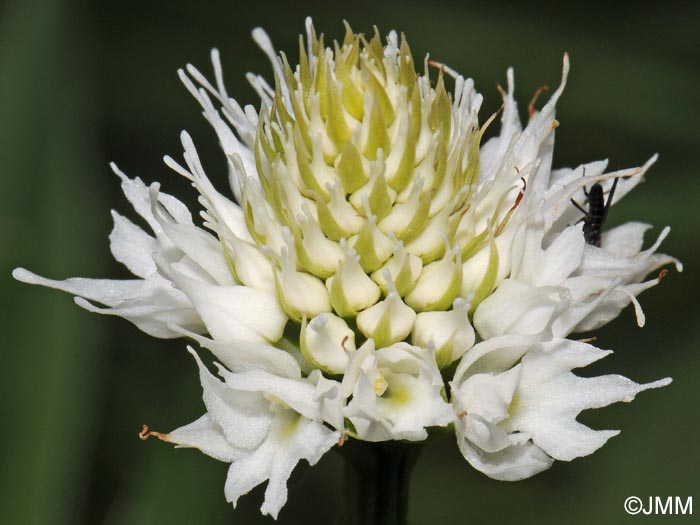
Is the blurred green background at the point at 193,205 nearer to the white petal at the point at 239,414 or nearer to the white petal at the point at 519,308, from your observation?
the white petal at the point at 239,414

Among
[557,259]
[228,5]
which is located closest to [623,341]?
[557,259]

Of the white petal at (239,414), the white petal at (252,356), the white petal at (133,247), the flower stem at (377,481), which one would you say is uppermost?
the white petal at (133,247)

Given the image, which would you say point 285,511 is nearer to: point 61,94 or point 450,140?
point 61,94

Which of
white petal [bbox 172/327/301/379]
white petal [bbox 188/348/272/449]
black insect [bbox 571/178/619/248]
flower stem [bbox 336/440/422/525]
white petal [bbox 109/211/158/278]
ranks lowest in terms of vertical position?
flower stem [bbox 336/440/422/525]

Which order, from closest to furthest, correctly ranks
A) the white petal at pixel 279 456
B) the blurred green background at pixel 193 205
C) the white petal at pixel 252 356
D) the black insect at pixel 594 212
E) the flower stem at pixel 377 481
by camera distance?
the white petal at pixel 279 456
the white petal at pixel 252 356
the flower stem at pixel 377 481
the black insect at pixel 594 212
the blurred green background at pixel 193 205

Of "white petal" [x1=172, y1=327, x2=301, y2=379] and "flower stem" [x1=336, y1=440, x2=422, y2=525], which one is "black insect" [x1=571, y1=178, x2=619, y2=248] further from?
"white petal" [x1=172, y1=327, x2=301, y2=379]

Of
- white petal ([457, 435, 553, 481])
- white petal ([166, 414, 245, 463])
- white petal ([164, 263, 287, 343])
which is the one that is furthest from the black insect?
white petal ([166, 414, 245, 463])

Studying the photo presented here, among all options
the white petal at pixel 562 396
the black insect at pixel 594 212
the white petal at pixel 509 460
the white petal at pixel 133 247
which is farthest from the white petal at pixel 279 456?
the black insect at pixel 594 212
